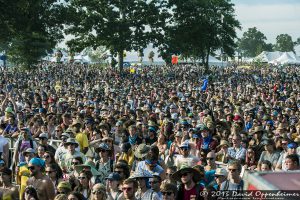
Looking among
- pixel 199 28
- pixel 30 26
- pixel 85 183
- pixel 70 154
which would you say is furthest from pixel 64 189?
pixel 199 28

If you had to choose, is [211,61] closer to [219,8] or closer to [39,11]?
[219,8]

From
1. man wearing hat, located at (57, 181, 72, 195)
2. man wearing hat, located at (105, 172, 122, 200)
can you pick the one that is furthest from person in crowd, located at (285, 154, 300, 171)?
man wearing hat, located at (57, 181, 72, 195)

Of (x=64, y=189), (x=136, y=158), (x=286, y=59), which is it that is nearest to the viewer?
(x=64, y=189)

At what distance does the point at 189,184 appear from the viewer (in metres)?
6.96

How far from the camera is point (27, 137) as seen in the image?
1087cm

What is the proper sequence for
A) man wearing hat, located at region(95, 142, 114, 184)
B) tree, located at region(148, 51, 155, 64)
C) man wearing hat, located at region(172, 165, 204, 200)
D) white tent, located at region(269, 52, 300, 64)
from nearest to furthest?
man wearing hat, located at region(172, 165, 204, 200)
man wearing hat, located at region(95, 142, 114, 184)
tree, located at region(148, 51, 155, 64)
white tent, located at region(269, 52, 300, 64)

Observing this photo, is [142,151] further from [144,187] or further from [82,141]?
[82,141]

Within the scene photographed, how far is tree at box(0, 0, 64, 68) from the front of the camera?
44.1m

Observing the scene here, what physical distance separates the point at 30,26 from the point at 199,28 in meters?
22.4

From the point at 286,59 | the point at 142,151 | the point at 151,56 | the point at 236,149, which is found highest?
the point at 151,56

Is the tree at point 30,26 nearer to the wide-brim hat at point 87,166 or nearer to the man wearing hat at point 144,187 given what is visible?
the wide-brim hat at point 87,166

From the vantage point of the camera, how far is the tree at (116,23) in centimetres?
5497

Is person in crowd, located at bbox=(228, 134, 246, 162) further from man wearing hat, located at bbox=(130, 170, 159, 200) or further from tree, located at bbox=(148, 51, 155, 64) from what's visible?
tree, located at bbox=(148, 51, 155, 64)

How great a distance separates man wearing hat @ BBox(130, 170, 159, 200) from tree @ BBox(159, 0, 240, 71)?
169 feet
